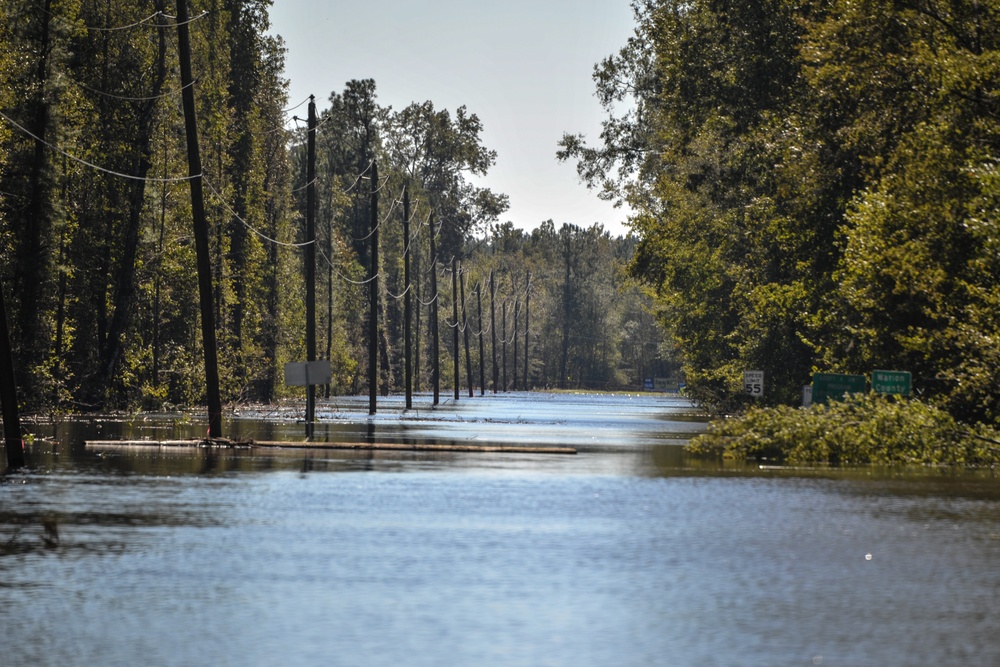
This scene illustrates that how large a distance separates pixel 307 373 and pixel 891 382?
1498cm

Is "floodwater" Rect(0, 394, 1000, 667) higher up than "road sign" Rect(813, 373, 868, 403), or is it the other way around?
"road sign" Rect(813, 373, 868, 403)

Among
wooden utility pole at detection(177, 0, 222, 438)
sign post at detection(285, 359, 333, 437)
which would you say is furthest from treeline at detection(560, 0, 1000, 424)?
wooden utility pole at detection(177, 0, 222, 438)

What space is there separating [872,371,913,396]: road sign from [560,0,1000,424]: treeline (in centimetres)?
90

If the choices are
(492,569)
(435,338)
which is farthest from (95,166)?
(492,569)

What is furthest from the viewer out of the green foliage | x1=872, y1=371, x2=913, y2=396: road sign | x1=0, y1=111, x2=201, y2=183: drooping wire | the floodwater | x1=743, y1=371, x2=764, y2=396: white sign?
x1=0, y1=111, x2=201, y2=183: drooping wire

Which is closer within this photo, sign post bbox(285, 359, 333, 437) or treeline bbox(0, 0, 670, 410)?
sign post bbox(285, 359, 333, 437)

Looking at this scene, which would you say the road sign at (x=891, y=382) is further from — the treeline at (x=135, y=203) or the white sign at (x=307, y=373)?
the treeline at (x=135, y=203)

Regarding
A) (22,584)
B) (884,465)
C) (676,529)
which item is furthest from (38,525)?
(884,465)

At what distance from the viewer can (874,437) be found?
3309 centimetres

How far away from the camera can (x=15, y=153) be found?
2048 inches

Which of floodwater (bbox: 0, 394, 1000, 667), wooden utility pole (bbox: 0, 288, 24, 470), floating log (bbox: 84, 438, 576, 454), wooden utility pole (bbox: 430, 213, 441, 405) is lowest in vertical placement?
floodwater (bbox: 0, 394, 1000, 667)

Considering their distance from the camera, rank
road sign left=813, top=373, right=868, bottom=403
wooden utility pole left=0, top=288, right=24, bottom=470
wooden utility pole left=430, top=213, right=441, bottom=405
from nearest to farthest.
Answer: wooden utility pole left=0, top=288, right=24, bottom=470
road sign left=813, top=373, right=868, bottom=403
wooden utility pole left=430, top=213, right=441, bottom=405

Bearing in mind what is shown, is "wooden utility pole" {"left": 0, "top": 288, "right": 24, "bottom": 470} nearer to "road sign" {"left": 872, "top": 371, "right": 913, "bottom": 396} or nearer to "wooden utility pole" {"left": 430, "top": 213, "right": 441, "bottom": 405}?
"road sign" {"left": 872, "top": 371, "right": 913, "bottom": 396}

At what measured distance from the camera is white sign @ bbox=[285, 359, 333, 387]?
38.6 meters
